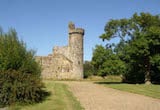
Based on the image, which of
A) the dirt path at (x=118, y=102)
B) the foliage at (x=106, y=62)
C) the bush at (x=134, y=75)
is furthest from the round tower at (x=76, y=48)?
the dirt path at (x=118, y=102)

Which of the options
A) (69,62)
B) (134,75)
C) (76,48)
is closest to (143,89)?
(134,75)

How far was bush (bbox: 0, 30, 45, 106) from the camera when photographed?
16.8 m

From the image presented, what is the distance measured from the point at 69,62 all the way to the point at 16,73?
142ft

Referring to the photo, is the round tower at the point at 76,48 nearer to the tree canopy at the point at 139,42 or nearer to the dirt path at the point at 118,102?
the tree canopy at the point at 139,42

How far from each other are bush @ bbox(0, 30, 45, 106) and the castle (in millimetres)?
41088

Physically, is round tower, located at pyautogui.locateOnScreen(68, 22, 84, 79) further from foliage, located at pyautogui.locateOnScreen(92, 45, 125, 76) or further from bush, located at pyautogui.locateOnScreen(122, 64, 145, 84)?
foliage, located at pyautogui.locateOnScreen(92, 45, 125, 76)

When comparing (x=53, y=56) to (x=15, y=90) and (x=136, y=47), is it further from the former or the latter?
(x=15, y=90)

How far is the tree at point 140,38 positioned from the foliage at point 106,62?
1.63 meters

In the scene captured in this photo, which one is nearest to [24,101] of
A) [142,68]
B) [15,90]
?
[15,90]

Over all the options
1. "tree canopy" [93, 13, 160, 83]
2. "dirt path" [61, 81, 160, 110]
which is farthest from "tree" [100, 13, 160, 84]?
"dirt path" [61, 81, 160, 110]

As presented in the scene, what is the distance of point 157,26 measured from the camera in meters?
40.4

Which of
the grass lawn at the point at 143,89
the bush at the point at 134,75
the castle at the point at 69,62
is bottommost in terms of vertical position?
the grass lawn at the point at 143,89

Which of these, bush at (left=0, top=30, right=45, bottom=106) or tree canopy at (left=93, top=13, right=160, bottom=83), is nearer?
bush at (left=0, top=30, right=45, bottom=106)

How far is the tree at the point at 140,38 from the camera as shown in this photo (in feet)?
125
